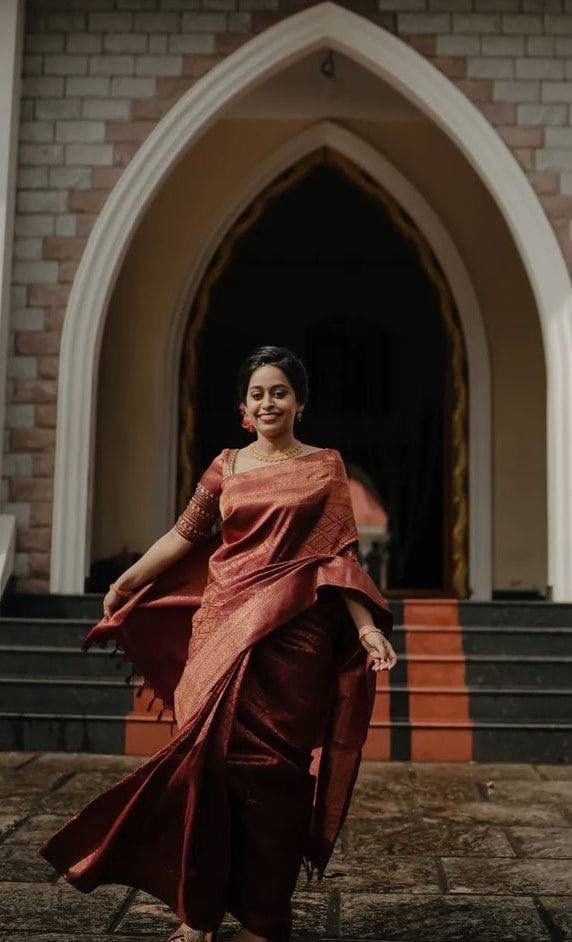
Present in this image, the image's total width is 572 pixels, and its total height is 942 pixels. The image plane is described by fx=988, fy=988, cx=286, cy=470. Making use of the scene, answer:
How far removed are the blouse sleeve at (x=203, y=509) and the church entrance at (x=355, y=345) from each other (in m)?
5.02

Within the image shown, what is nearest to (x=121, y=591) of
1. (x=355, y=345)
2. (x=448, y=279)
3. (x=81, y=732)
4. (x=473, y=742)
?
(x=81, y=732)

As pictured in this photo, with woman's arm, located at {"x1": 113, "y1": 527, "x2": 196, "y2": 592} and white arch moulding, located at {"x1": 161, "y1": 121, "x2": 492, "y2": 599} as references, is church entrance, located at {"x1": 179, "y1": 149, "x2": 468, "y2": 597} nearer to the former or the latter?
white arch moulding, located at {"x1": 161, "y1": 121, "x2": 492, "y2": 599}

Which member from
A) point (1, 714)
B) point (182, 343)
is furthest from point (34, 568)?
point (182, 343)

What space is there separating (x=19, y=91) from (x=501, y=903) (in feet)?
16.2

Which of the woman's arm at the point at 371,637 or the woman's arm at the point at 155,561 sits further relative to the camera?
the woman's arm at the point at 155,561

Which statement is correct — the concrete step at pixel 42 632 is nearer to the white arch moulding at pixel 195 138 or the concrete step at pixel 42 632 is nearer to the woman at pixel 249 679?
the white arch moulding at pixel 195 138

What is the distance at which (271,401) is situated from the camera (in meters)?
2.24

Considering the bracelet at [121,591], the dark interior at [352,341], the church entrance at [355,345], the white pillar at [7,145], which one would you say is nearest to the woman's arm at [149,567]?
the bracelet at [121,591]

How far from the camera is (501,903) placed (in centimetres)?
240

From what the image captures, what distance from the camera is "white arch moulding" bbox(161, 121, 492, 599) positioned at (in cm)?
702

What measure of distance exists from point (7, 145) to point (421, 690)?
11.9ft

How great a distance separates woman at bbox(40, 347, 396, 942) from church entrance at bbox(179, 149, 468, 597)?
5052 mm

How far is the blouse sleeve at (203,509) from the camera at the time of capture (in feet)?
7.59

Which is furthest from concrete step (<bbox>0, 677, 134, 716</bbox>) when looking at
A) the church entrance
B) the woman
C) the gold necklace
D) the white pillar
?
the church entrance
